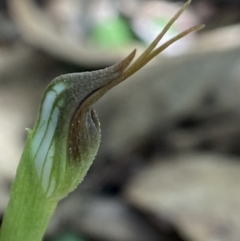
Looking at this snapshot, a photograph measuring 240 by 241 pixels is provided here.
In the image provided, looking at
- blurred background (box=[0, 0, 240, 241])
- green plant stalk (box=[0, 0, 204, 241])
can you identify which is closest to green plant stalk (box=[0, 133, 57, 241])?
green plant stalk (box=[0, 0, 204, 241])

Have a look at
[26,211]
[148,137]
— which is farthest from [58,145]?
[148,137]

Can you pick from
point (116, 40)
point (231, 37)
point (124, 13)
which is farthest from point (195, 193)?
point (124, 13)

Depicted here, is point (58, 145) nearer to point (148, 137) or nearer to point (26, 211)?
point (26, 211)

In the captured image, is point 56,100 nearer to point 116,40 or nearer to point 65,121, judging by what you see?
point 65,121

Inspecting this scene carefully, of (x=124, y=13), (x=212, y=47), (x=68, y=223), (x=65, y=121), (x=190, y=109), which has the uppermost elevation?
(x=124, y=13)

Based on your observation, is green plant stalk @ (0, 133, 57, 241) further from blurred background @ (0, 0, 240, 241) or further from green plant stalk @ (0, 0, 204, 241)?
blurred background @ (0, 0, 240, 241)

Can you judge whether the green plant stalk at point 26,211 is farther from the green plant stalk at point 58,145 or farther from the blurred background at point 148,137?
the blurred background at point 148,137
